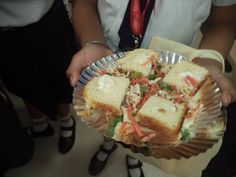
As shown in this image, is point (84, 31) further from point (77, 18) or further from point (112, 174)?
point (112, 174)

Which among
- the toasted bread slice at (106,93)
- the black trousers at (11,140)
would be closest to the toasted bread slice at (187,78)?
the toasted bread slice at (106,93)

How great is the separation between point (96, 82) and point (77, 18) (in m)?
0.28

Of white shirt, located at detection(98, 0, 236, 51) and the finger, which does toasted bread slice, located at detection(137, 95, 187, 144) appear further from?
white shirt, located at detection(98, 0, 236, 51)

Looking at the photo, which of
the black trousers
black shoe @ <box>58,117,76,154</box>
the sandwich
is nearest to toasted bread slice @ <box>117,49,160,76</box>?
the sandwich

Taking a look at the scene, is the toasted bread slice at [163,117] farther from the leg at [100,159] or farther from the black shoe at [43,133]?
the black shoe at [43,133]

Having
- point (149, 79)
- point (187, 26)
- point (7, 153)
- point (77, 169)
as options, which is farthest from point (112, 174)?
point (187, 26)

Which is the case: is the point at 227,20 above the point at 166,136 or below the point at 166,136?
above

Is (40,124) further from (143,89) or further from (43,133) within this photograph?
(143,89)

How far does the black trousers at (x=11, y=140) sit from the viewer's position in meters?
0.87

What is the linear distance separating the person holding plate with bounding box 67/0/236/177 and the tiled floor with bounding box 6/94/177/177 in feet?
1.72

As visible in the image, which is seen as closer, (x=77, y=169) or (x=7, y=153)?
(x=7, y=153)

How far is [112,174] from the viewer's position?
1.39m

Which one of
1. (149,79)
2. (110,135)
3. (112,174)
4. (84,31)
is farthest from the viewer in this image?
(112,174)

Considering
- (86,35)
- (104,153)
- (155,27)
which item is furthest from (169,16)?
(104,153)
